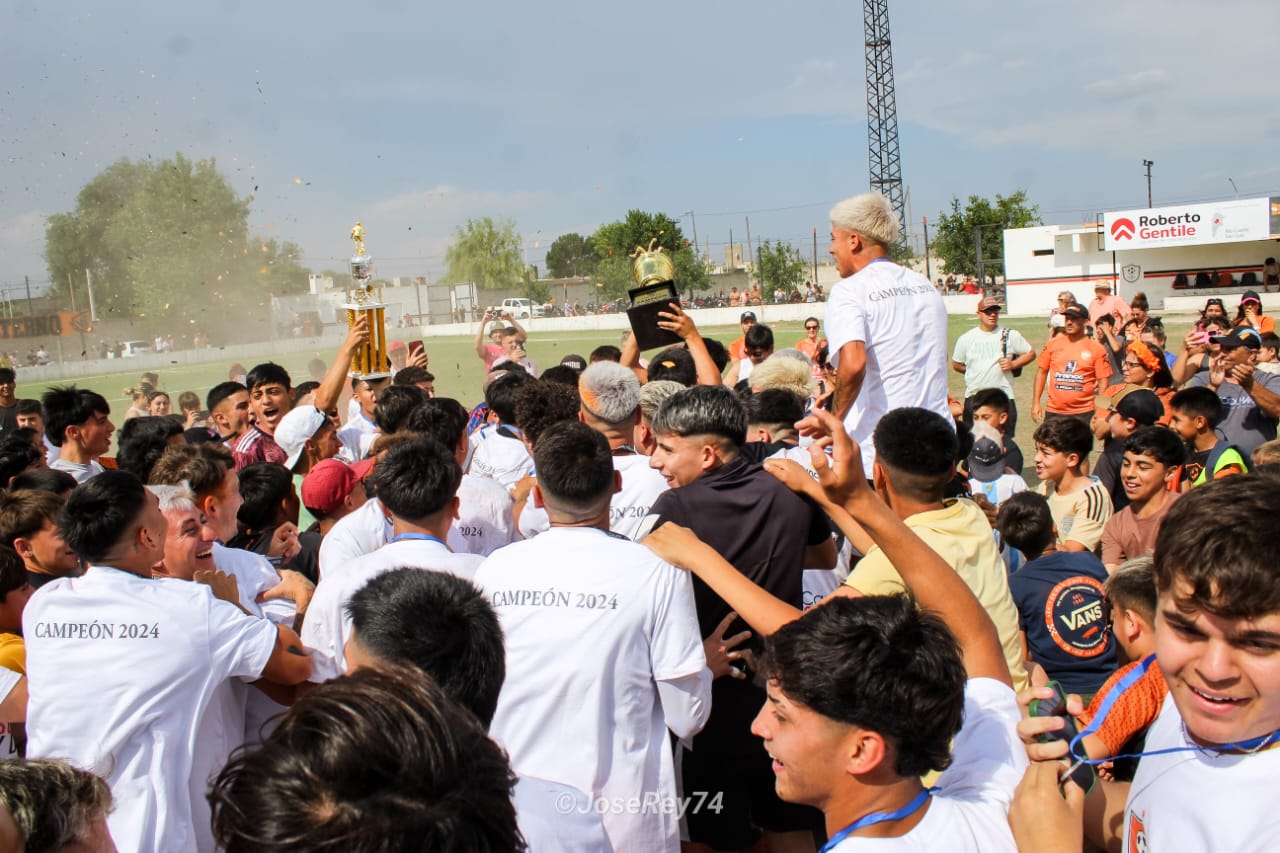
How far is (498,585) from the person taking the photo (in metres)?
3.02

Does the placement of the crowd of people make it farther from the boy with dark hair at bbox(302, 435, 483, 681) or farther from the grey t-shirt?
the grey t-shirt

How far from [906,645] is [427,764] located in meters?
1.10

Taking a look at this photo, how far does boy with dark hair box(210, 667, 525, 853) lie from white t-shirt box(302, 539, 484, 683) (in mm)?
1934

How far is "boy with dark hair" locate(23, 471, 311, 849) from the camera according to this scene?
279cm

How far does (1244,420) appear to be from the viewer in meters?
7.72

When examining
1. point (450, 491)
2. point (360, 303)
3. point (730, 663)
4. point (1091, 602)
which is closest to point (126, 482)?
point (450, 491)

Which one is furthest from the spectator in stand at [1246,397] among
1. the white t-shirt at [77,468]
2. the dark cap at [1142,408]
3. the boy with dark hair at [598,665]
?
the white t-shirt at [77,468]

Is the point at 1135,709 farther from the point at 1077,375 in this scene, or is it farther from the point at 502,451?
the point at 1077,375

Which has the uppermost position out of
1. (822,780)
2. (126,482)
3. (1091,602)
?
(126,482)

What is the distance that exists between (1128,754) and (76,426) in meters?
6.59

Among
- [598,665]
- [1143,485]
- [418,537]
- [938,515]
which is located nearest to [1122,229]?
[1143,485]

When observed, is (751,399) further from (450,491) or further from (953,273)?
(953,273)

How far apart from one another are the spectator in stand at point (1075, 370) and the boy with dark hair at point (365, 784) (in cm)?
952

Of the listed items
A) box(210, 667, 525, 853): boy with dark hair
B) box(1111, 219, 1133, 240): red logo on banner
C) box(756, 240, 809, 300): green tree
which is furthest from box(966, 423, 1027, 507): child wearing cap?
box(756, 240, 809, 300): green tree
